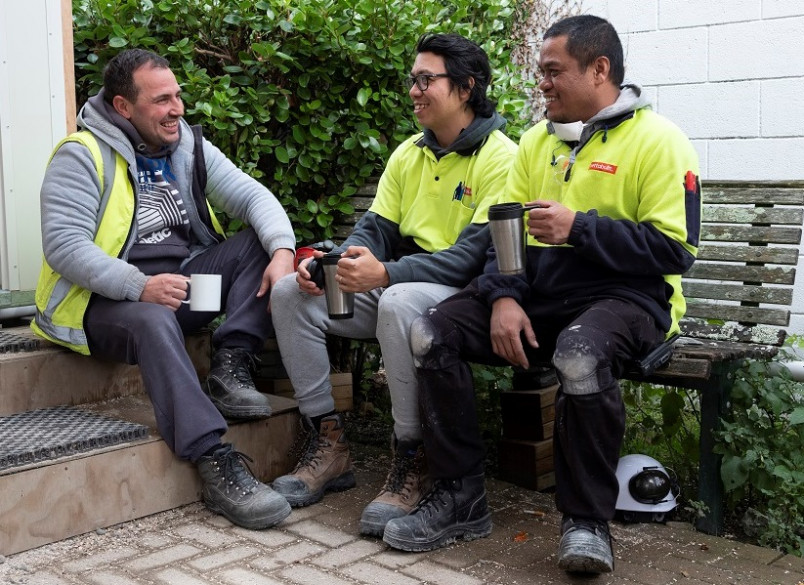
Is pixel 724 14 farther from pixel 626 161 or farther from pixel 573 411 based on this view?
pixel 573 411

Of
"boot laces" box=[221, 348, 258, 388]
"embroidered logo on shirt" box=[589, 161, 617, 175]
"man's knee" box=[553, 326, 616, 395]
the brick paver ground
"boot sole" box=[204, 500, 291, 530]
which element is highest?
"embroidered logo on shirt" box=[589, 161, 617, 175]

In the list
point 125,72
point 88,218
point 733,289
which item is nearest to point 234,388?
point 88,218

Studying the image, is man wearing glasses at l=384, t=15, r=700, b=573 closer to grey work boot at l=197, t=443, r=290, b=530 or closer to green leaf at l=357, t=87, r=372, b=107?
grey work boot at l=197, t=443, r=290, b=530

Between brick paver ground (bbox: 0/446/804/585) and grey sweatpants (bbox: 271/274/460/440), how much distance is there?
1.43 ft

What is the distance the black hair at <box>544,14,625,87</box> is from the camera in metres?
3.29

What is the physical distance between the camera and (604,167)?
10.7ft

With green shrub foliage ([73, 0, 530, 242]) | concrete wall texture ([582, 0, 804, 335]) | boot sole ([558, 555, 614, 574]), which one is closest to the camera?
boot sole ([558, 555, 614, 574])

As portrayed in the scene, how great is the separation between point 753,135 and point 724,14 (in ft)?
2.07

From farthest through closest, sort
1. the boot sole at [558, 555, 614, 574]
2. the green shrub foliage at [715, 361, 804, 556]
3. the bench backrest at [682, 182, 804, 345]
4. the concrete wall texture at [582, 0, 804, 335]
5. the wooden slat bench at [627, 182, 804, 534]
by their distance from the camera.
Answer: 1. the concrete wall texture at [582, 0, 804, 335]
2. the bench backrest at [682, 182, 804, 345]
3. the wooden slat bench at [627, 182, 804, 534]
4. the green shrub foliage at [715, 361, 804, 556]
5. the boot sole at [558, 555, 614, 574]

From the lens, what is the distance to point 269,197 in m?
4.21

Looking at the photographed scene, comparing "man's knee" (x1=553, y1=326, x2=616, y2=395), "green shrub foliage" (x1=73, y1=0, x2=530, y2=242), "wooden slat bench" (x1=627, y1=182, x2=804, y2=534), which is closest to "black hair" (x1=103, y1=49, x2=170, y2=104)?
"green shrub foliage" (x1=73, y1=0, x2=530, y2=242)

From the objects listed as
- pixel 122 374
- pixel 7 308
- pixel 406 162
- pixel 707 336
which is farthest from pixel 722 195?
pixel 7 308

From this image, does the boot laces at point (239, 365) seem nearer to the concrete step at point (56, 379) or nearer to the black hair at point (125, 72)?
the concrete step at point (56, 379)

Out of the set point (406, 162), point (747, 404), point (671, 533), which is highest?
point (406, 162)
